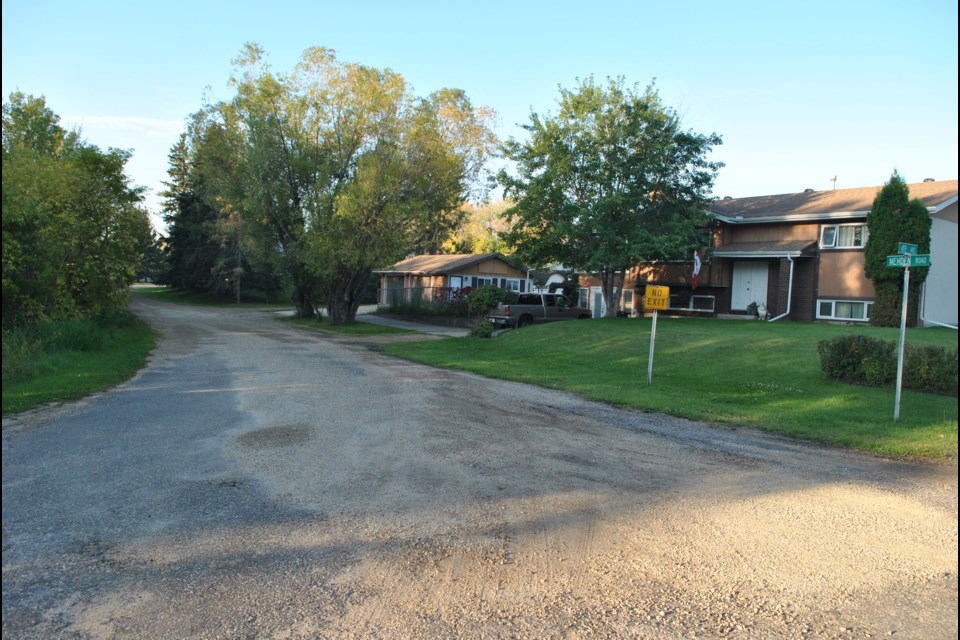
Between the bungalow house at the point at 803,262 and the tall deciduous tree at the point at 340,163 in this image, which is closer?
the bungalow house at the point at 803,262

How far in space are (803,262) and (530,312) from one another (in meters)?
11.5

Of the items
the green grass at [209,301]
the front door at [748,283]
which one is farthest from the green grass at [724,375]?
the green grass at [209,301]

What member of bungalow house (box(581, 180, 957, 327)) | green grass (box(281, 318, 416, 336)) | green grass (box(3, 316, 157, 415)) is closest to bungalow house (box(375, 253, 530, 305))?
green grass (box(281, 318, 416, 336))

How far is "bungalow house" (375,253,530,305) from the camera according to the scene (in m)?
43.0

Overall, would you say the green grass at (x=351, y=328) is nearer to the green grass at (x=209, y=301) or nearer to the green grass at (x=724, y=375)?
the green grass at (x=724, y=375)

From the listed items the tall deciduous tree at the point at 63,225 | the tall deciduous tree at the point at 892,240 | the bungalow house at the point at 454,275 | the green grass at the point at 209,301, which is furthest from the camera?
the green grass at the point at 209,301

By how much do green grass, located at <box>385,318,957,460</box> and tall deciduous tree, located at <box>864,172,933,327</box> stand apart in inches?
73.2

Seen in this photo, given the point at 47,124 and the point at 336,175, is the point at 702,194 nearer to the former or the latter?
the point at 336,175

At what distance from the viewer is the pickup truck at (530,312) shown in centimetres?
3027

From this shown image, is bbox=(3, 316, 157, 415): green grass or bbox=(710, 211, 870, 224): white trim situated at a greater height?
bbox=(710, 211, 870, 224): white trim

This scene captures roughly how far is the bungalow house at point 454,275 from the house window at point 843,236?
59.5 ft

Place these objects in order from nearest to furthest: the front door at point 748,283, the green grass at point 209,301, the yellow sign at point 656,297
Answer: the yellow sign at point 656,297 → the front door at point 748,283 → the green grass at point 209,301

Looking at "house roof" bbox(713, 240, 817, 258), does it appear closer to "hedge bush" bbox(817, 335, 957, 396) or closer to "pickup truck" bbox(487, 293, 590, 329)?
"pickup truck" bbox(487, 293, 590, 329)

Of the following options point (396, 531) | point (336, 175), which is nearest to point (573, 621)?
point (396, 531)
